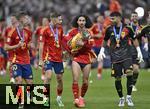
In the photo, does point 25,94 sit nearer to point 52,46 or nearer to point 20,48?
point 20,48

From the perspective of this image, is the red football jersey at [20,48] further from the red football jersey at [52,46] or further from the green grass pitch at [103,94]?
the green grass pitch at [103,94]

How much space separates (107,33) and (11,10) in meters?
22.0

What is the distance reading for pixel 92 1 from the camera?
3862 cm

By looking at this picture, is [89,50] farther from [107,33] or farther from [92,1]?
[92,1]

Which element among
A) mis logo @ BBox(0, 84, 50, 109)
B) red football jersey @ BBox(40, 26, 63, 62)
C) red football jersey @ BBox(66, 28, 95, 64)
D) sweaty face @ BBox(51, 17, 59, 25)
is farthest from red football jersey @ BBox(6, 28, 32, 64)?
mis logo @ BBox(0, 84, 50, 109)

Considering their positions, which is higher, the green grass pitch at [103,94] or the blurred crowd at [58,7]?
the blurred crowd at [58,7]

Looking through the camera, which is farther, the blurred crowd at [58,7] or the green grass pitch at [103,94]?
the blurred crowd at [58,7]

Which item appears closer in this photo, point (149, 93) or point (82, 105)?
point (82, 105)

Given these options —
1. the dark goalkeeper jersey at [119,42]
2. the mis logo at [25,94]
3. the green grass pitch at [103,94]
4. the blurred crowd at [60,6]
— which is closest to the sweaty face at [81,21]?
the dark goalkeeper jersey at [119,42]

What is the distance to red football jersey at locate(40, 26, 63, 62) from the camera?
17797 mm

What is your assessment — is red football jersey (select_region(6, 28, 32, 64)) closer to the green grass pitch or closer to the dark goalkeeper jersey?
the green grass pitch

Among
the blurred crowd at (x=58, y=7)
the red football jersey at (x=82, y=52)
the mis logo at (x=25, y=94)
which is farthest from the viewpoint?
the blurred crowd at (x=58, y=7)

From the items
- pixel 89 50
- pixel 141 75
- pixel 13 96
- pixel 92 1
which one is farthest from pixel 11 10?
pixel 13 96

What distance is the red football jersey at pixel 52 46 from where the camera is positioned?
701 inches
